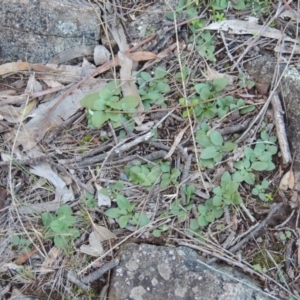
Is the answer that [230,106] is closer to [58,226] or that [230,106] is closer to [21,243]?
[58,226]

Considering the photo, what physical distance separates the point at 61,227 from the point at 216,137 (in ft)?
2.21

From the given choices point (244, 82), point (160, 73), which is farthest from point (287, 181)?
point (160, 73)

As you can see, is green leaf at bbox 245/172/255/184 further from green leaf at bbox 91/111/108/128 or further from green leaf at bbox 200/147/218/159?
green leaf at bbox 91/111/108/128

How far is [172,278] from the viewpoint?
1.74m

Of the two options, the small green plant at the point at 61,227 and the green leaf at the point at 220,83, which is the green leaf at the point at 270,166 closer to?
the green leaf at the point at 220,83

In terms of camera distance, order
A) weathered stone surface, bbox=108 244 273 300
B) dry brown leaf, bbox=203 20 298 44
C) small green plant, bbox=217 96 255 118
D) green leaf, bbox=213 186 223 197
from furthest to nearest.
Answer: dry brown leaf, bbox=203 20 298 44, small green plant, bbox=217 96 255 118, green leaf, bbox=213 186 223 197, weathered stone surface, bbox=108 244 273 300

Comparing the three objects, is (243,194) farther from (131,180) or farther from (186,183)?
(131,180)

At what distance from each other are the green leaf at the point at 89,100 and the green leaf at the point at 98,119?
0.05 metres

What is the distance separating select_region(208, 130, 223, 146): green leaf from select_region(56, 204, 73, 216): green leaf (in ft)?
1.98

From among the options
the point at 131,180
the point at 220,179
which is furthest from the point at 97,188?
the point at 220,179

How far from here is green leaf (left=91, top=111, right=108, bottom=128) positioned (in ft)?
6.30

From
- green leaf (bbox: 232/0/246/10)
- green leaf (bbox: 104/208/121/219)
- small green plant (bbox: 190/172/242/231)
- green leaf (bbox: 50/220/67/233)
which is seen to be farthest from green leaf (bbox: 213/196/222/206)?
green leaf (bbox: 232/0/246/10)

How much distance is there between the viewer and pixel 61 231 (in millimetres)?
1829

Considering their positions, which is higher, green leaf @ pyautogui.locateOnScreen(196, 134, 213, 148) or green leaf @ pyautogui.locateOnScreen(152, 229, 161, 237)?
green leaf @ pyautogui.locateOnScreen(196, 134, 213, 148)
